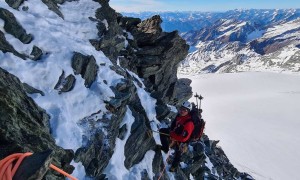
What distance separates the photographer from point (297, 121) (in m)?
90.9

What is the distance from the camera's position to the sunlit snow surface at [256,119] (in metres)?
54.6

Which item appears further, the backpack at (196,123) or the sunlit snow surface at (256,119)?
the sunlit snow surface at (256,119)

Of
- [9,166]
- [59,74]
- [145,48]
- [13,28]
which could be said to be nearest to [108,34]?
[145,48]

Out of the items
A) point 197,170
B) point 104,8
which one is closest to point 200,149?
point 197,170

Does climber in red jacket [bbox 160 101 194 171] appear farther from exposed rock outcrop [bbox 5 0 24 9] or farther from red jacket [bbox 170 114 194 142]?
exposed rock outcrop [bbox 5 0 24 9]

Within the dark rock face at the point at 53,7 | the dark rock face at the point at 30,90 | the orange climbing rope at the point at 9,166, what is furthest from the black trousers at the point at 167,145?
the orange climbing rope at the point at 9,166

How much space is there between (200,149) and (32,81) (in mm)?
15143

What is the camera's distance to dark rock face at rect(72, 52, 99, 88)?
14500 millimetres

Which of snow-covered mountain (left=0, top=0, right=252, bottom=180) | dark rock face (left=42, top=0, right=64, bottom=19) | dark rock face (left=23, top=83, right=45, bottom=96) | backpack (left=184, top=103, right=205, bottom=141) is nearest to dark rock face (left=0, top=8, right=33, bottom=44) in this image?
snow-covered mountain (left=0, top=0, right=252, bottom=180)

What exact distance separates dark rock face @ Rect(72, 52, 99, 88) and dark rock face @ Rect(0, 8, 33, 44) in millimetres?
2009

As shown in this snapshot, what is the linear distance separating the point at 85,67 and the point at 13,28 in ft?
10.6

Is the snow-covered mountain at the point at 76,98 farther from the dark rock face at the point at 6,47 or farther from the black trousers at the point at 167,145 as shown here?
the black trousers at the point at 167,145

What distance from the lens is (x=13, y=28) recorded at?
1414 cm

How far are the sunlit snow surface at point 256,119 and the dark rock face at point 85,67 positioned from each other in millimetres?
35173
